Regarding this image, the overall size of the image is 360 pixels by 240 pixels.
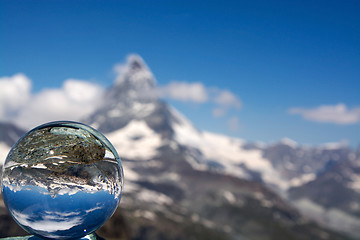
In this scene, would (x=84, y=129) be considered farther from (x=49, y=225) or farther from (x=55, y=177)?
(x=49, y=225)

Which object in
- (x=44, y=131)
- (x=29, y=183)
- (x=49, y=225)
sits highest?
(x=44, y=131)

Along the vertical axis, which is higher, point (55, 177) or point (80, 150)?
point (80, 150)

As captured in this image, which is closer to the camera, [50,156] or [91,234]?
[50,156]

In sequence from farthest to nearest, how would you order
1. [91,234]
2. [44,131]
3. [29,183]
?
[91,234] → [44,131] → [29,183]

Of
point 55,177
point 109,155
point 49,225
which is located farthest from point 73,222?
point 109,155

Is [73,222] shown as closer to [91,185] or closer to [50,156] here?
[91,185]

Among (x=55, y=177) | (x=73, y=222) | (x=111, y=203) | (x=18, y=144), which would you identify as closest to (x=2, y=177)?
(x=18, y=144)

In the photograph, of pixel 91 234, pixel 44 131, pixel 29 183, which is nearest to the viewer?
pixel 29 183
